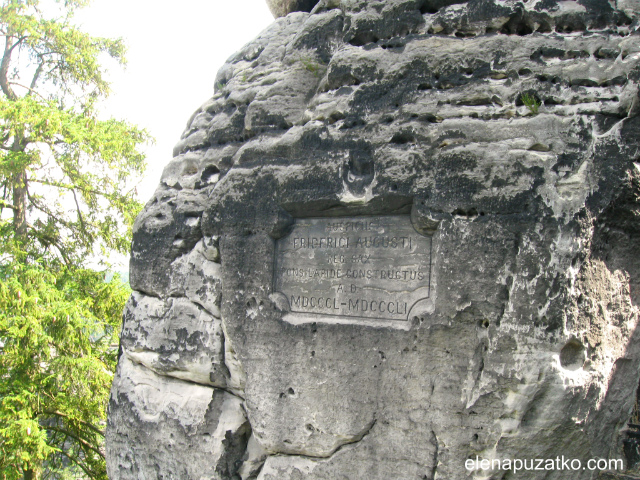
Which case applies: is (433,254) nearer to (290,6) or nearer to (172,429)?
(172,429)

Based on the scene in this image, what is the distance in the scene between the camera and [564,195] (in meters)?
2.49

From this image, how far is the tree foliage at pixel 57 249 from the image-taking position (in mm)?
8000

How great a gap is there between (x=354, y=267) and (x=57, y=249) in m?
9.13

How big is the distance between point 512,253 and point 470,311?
362mm

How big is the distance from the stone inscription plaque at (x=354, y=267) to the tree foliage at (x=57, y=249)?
6219mm

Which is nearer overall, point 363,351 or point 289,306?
point 363,351

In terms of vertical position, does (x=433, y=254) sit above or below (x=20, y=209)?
below

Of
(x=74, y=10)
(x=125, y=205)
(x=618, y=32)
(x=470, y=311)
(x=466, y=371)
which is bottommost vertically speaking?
(x=466, y=371)

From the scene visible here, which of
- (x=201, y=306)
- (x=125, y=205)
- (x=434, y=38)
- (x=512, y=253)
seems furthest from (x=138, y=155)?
(x=512, y=253)

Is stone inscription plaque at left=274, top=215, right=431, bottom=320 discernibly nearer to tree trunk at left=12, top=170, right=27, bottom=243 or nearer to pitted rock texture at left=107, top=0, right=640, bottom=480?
pitted rock texture at left=107, top=0, right=640, bottom=480

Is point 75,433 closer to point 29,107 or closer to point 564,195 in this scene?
point 29,107

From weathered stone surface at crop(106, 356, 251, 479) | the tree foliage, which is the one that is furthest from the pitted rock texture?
the tree foliage

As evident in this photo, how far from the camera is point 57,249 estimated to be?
407 inches

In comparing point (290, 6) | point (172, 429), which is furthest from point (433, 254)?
point (290, 6)
